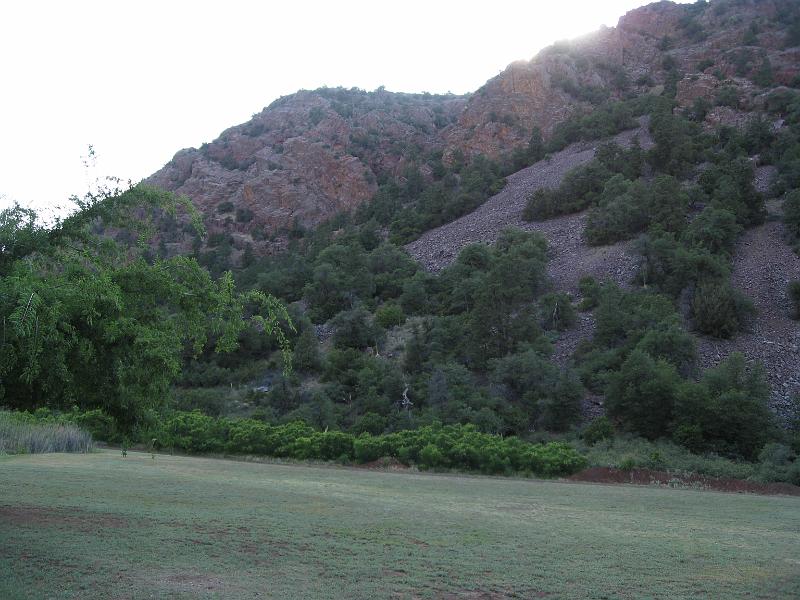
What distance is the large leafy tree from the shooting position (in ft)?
27.1

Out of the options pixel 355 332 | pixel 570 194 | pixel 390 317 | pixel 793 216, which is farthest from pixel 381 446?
pixel 570 194

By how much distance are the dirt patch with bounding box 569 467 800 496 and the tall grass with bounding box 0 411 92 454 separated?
21.5 meters

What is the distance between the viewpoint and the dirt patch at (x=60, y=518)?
10242 millimetres

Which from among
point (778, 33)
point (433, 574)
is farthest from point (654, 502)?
point (778, 33)

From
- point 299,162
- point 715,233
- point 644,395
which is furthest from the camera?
point 299,162

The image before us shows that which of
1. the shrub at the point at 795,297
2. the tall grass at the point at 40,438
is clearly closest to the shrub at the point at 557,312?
the shrub at the point at 795,297

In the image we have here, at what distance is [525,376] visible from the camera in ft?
131

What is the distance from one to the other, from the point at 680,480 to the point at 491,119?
286 feet

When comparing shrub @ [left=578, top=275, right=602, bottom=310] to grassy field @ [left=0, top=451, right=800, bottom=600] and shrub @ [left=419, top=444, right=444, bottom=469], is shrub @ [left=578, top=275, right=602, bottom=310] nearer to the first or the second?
shrub @ [left=419, top=444, right=444, bottom=469]

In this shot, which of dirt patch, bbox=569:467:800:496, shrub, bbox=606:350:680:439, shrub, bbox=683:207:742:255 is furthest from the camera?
shrub, bbox=683:207:742:255

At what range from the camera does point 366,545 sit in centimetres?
984

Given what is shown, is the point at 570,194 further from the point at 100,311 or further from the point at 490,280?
the point at 100,311

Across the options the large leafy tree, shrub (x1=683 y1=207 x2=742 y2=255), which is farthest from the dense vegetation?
shrub (x1=683 y1=207 x2=742 y2=255)

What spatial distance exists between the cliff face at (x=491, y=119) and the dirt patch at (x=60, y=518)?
3605 inches
